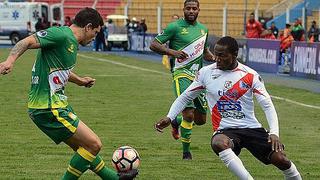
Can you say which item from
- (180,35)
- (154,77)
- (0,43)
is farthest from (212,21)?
(180,35)

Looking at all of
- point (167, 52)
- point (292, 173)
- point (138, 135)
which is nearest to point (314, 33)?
point (138, 135)

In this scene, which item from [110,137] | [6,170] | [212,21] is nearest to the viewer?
[6,170]

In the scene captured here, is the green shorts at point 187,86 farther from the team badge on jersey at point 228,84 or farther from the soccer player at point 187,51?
the team badge on jersey at point 228,84

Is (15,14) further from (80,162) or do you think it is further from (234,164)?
(234,164)

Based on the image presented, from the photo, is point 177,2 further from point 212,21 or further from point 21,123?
point 21,123

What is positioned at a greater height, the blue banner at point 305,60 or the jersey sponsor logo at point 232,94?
the jersey sponsor logo at point 232,94

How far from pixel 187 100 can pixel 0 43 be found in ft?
196

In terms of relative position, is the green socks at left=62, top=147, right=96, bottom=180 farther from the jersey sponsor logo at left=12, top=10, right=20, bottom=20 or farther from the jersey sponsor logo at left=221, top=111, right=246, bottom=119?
the jersey sponsor logo at left=12, top=10, right=20, bottom=20

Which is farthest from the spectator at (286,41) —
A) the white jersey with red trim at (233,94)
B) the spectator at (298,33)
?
the white jersey with red trim at (233,94)

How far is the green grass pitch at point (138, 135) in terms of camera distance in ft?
41.7

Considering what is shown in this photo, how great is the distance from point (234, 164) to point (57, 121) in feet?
6.10

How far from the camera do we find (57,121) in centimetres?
994

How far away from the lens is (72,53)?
9.92 m

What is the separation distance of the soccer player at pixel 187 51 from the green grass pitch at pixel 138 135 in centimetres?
63
